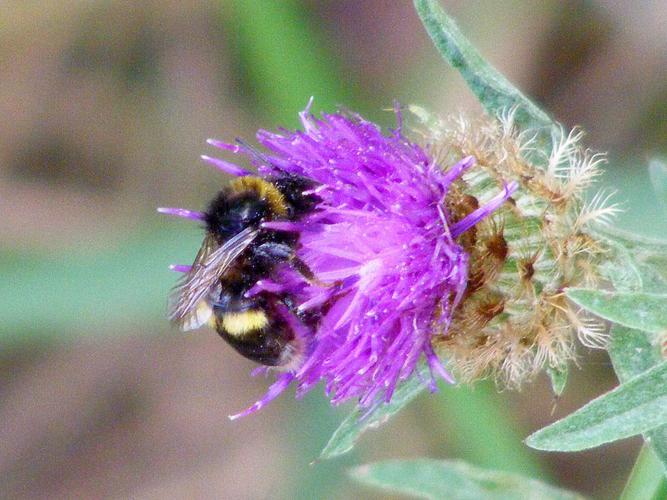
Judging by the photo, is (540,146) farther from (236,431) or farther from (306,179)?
(236,431)

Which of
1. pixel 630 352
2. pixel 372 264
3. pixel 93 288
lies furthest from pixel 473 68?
pixel 93 288

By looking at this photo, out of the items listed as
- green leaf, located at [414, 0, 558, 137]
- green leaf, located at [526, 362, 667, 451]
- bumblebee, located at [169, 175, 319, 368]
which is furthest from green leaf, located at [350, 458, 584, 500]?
green leaf, located at [414, 0, 558, 137]

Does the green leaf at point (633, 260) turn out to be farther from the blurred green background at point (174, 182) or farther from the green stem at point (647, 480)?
the blurred green background at point (174, 182)

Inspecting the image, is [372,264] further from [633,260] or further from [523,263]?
[633,260]

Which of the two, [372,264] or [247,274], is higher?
[372,264]

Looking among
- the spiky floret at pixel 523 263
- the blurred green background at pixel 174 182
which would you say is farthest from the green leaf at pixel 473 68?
the blurred green background at pixel 174 182

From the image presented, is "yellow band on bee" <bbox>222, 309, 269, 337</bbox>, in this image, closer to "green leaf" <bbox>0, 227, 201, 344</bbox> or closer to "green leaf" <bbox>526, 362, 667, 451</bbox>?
"green leaf" <bbox>526, 362, 667, 451</bbox>
